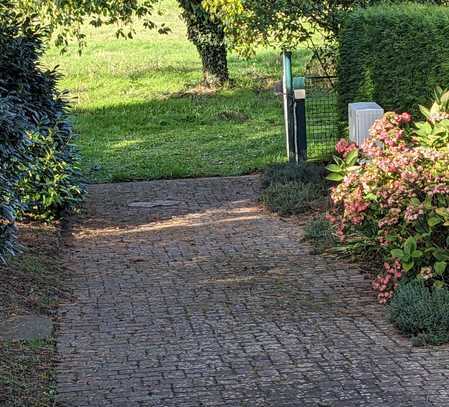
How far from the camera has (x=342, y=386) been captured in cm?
668

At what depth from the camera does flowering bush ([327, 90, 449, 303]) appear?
8461mm

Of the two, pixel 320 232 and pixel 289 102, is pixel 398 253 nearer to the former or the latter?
pixel 320 232

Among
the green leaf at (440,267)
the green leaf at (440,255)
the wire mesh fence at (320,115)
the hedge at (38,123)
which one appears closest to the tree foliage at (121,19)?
the hedge at (38,123)

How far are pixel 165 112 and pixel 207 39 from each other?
6.19 ft

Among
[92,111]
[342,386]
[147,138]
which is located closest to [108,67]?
[92,111]

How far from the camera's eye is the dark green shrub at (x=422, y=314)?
754 cm

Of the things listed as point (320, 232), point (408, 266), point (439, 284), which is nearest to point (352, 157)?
point (320, 232)

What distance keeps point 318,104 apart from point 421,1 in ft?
6.88

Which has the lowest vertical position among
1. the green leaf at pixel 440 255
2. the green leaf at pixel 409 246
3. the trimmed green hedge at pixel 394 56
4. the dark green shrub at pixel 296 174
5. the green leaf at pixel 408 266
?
the dark green shrub at pixel 296 174

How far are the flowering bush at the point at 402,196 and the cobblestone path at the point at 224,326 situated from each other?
430 mm

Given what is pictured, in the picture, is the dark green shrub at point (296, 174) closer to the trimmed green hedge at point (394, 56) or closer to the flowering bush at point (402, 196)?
the trimmed green hedge at point (394, 56)

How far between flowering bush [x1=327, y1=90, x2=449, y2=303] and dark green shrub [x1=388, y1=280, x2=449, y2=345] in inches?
11.9

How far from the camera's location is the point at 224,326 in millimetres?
8109

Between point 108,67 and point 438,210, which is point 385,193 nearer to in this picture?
point 438,210
